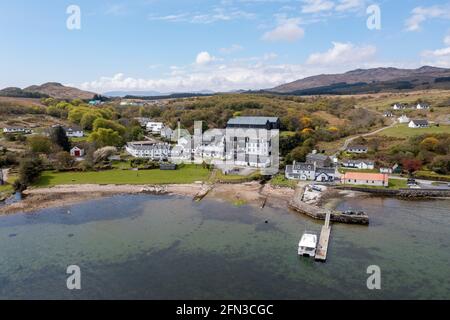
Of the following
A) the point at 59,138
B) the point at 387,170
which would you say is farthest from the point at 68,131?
the point at 387,170

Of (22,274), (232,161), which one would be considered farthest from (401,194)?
(22,274)

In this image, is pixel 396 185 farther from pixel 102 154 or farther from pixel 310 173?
pixel 102 154

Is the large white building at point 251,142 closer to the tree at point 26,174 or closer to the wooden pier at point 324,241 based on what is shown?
the wooden pier at point 324,241

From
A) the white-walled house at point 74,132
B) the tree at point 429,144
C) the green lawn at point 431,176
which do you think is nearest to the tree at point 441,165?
the green lawn at point 431,176

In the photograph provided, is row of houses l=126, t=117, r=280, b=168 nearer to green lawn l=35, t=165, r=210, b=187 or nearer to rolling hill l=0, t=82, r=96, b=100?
green lawn l=35, t=165, r=210, b=187

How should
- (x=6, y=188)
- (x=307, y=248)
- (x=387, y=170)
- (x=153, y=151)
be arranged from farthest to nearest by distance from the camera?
(x=153, y=151) < (x=387, y=170) < (x=6, y=188) < (x=307, y=248)

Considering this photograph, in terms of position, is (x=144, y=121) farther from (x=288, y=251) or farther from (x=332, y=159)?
(x=288, y=251)

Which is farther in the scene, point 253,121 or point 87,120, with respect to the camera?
point 87,120
